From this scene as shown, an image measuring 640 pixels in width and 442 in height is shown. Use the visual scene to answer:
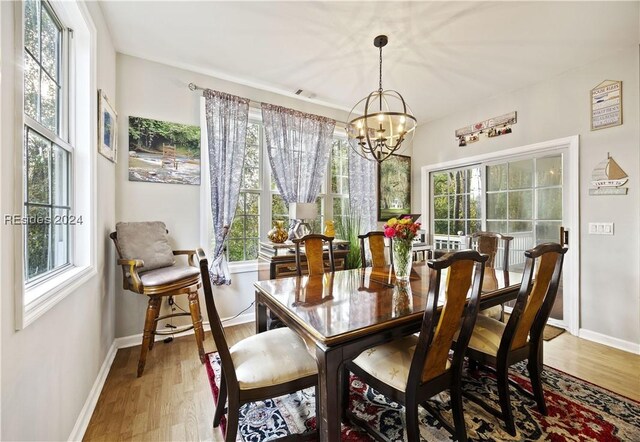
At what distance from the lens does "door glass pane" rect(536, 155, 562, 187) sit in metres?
3.09

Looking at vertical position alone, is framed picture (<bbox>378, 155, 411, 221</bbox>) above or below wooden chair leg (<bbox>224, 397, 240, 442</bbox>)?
above

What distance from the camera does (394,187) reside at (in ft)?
14.9

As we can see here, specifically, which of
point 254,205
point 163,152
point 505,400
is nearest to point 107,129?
point 163,152

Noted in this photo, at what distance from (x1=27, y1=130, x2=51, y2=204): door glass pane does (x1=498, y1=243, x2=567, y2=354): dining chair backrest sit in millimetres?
2493

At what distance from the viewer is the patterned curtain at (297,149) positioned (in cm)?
332

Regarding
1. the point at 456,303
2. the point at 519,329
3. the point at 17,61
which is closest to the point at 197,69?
the point at 17,61

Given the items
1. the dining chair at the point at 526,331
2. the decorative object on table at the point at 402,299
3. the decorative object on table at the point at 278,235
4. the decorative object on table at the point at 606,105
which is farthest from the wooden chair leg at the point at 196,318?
the decorative object on table at the point at 606,105

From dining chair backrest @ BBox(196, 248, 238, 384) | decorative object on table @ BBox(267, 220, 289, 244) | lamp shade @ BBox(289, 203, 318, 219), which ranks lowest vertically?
dining chair backrest @ BBox(196, 248, 238, 384)

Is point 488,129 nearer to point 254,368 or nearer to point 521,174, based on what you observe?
point 521,174

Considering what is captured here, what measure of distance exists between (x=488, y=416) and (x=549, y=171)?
285 cm

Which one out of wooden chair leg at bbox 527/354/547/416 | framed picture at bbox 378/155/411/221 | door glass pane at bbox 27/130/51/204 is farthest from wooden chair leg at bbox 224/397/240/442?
framed picture at bbox 378/155/411/221

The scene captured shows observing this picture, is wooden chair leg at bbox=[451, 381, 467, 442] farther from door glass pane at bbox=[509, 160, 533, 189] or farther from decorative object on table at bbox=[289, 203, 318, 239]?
door glass pane at bbox=[509, 160, 533, 189]

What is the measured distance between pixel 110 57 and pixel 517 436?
4.07 m

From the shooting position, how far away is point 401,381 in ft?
4.26
